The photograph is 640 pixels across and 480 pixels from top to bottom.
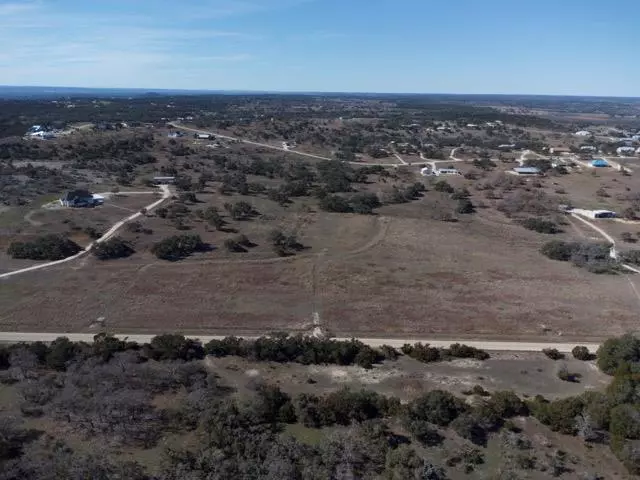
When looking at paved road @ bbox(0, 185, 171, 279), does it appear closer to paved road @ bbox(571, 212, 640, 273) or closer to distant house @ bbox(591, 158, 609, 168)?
paved road @ bbox(571, 212, 640, 273)

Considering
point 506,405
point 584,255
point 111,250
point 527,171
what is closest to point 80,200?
point 111,250

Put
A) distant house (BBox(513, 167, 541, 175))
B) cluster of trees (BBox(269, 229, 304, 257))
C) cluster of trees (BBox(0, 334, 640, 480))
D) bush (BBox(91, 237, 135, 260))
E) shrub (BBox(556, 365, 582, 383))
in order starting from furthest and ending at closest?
distant house (BBox(513, 167, 541, 175)) → cluster of trees (BBox(269, 229, 304, 257)) → bush (BBox(91, 237, 135, 260)) → shrub (BBox(556, 365, 582, 383)) → cluster of trees (BBox(0, 334, 640, 480))

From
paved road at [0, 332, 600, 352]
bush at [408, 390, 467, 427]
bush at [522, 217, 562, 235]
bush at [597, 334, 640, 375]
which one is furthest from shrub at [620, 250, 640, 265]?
bush at [408, 390, 467, 427]

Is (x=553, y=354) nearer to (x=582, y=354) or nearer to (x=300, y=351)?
(x=582, y=354)

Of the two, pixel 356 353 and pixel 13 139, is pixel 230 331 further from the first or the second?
pixel 13 139

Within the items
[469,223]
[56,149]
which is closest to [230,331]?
[469,223]

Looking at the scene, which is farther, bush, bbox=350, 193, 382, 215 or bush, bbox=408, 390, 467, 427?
bush, bbox=350, 193, 382, 215

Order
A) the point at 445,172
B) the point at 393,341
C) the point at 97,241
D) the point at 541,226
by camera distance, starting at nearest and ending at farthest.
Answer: the point at 393,341
the point at 97,241
the point at 541,226
the point at 445,172
